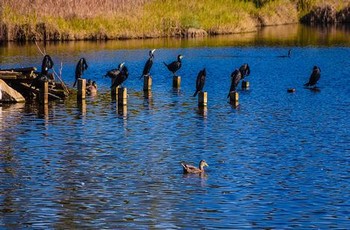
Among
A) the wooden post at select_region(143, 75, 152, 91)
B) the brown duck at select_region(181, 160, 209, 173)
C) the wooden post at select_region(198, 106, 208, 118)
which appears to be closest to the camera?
the brown duck at select_region(181, 160, 209, 173)

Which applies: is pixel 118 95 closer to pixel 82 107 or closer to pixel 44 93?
pixel 82 107

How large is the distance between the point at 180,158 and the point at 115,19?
3944 cm

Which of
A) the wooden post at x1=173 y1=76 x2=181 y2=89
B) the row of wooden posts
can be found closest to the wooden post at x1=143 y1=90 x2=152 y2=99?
the row of wooden posts

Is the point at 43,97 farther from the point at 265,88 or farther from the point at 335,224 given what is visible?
the point at 335,224

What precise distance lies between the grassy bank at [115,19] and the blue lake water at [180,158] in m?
17.6

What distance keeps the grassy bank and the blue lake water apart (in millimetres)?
17557

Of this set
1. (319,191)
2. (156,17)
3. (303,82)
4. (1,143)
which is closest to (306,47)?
(156,17)

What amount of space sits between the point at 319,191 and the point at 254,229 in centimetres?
323

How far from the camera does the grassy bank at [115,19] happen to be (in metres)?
58.0

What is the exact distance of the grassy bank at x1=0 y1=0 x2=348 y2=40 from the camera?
57969 mm

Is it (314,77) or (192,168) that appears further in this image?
(314,77)

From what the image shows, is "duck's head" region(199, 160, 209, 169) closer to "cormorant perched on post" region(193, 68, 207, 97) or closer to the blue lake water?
the blue lake water

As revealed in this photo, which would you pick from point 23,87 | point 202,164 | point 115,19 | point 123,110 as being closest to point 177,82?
point 123,110

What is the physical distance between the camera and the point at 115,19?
2426 inches
